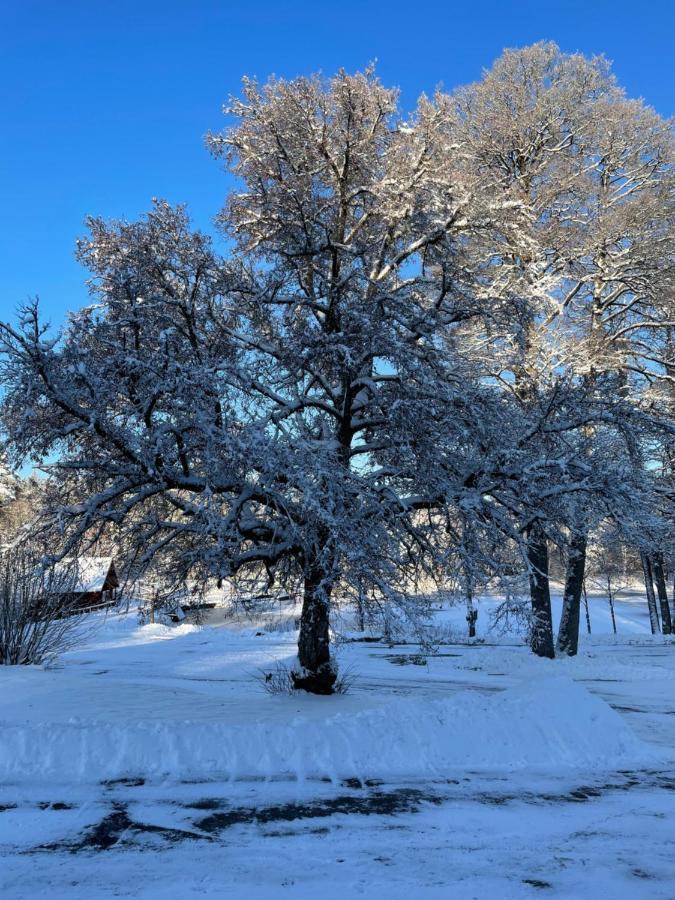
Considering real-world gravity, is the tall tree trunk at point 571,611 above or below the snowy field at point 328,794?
above

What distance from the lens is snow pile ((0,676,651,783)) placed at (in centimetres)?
574

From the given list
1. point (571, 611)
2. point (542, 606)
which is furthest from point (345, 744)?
point (571, 611)

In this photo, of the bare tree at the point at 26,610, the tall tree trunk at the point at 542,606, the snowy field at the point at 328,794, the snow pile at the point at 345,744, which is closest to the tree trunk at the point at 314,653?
the snowy field at the point at 328,794

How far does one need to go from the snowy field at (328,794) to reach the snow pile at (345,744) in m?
0.02

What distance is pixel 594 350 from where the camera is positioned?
47.0 feet

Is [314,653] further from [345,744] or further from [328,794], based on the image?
[328,794]

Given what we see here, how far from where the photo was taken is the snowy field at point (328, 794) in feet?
12.5

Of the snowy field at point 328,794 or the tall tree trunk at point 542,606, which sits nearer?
the snowy field at point 328,794

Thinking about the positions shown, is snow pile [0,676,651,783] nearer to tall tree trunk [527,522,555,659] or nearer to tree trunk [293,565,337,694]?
tree trunk [293,565,337,694]

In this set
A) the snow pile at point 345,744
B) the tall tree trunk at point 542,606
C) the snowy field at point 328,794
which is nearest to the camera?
the snowy field at point 328,794

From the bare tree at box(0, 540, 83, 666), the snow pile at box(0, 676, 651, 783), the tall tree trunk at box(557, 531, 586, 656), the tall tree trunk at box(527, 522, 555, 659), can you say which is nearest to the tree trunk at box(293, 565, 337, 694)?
the snow pile at box(0, 676, 651, 783)

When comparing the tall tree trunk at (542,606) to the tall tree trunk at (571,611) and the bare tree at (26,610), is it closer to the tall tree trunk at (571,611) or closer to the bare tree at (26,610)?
the tall tree trunk at (571,611)

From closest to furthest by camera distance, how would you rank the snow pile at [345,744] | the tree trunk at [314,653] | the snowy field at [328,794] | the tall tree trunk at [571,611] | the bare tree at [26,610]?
the snowy field at [328,794] → the snow pile at [345,744] → the tree trunk at [314,653] → the bare tree at [26,610] → the tall tree trunk at [571,611]

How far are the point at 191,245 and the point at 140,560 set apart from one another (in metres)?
4.68
